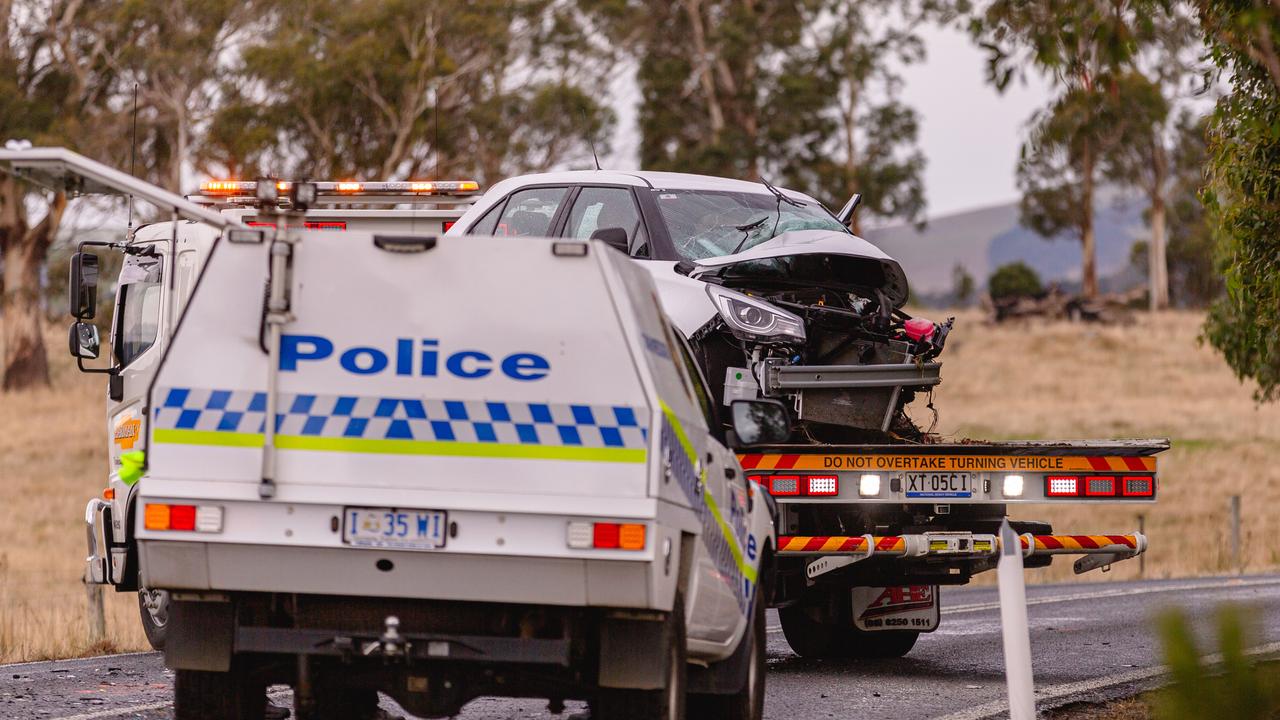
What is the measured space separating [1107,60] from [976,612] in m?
10.7

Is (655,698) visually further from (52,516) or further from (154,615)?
(52,516)

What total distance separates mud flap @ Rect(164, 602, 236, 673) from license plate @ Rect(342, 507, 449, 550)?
0.66m

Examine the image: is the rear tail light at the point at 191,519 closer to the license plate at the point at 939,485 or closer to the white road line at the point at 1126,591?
the license plate at the point at 939,485

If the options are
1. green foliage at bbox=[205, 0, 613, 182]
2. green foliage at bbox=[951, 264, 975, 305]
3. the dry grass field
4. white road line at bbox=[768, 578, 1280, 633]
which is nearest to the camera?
white road line at bbox=[768, 578, 1280, 633]

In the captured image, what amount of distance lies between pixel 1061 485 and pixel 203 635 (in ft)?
17.0

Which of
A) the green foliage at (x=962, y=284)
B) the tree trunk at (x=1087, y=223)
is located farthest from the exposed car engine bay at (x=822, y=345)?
Answer: the green foliage at (x=962, y=284)

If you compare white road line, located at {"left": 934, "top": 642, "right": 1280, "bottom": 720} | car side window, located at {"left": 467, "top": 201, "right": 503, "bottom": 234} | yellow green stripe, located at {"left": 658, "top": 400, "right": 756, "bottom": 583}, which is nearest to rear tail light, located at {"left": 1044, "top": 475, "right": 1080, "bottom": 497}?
white road line, located at {"left": 934, "top": 642, "right": 1280, "bottom": 720}

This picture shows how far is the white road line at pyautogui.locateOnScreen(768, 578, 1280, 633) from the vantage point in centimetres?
1618

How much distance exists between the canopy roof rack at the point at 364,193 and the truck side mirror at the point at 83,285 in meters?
1.72

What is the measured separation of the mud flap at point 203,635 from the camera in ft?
20.9

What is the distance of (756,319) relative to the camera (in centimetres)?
1011

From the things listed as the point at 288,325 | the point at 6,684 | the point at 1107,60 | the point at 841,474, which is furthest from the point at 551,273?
the point at 6,684

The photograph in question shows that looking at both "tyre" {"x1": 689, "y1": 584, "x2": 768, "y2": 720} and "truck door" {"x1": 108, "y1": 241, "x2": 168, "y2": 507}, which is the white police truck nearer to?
"tyre" {"x1": 689, "y1": 584, "x2": 768, "y2": 720}

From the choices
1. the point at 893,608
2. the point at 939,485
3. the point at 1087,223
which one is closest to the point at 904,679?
the point at 893,608
